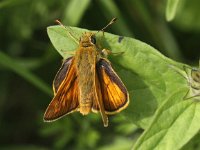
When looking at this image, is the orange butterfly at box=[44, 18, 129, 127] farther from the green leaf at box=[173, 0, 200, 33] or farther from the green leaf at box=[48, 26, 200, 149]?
the green leaf at box=[173, 0, 200, 33]

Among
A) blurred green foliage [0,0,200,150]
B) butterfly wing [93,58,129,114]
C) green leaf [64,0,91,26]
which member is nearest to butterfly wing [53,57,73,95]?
butterfly wing [93,58,129,114]

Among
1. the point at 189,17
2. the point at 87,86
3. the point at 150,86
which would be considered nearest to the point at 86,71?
the point at 87,86

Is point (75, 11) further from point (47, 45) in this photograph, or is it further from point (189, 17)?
point (189, 17)

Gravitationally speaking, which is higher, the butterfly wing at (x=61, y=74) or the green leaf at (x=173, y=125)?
the butterfly wing at (x=61, y=74)

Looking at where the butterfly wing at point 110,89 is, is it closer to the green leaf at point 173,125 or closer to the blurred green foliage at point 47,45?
the green leaf at point 173,125

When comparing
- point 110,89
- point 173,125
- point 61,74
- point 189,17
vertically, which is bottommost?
point 189,17

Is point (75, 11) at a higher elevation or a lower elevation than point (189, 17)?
higher

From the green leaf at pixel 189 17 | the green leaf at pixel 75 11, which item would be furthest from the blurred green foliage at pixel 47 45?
the green leaf at pixel 75 11
